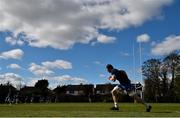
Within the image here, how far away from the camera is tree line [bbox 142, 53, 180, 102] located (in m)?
111

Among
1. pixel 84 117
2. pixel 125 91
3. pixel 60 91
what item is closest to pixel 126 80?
pixel 125 91

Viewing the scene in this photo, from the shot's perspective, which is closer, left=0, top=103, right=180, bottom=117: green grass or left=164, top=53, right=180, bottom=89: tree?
left=0, top=103, right=180, bottom=117: green grass

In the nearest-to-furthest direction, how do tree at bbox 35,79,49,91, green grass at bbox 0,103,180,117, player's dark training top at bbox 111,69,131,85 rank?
green grass at bbox 0,103,180,117, player's dark training top at bbox 111,69,131,85, tree at bbox 35,79,49,91

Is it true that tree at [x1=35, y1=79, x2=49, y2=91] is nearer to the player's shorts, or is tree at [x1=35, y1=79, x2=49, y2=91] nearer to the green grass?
the green grass

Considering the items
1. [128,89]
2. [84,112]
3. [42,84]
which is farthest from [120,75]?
[42,84]

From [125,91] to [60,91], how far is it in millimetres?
145094

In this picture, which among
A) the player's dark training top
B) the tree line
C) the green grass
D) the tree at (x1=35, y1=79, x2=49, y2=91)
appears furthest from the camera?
the tree at (x1=35, y1=79, x2=49, y2=91)

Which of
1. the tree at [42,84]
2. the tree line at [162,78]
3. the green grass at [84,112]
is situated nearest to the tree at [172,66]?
the tree line at [162,78]

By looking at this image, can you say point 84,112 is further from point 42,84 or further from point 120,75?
point 42,84

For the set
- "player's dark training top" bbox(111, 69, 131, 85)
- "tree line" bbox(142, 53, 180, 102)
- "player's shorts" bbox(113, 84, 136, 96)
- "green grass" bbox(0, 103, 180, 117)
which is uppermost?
"tree line" bbox(142, 53, 180, 102)

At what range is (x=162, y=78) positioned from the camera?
115000 millimetres

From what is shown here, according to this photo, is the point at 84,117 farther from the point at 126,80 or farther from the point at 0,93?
the point at 0,93

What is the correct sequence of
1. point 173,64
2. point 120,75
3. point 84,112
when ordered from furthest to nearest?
point 173,64, point 120,75, point 84,112

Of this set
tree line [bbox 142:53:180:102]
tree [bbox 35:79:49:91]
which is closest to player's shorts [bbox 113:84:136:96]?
tree line [bbox 142:53:180:102]
